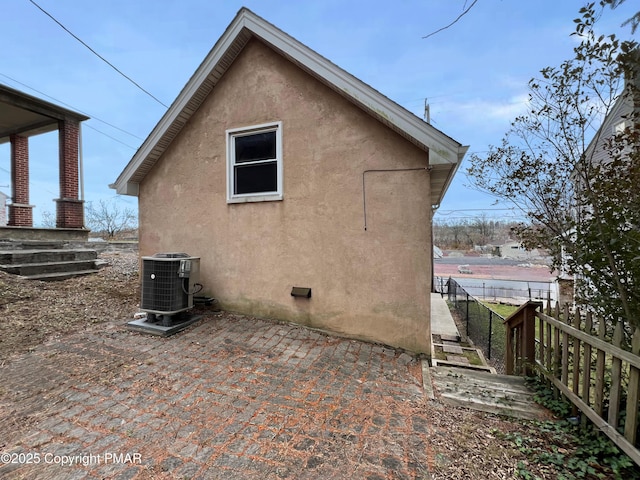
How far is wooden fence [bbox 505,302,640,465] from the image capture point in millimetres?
2164

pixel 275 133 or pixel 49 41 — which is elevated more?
pixel 49 41

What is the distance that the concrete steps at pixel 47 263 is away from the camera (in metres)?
6.91

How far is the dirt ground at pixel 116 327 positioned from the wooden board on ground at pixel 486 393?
0.59 feet

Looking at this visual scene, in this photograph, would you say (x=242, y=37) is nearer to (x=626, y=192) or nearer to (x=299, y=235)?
(x=299, y=235)

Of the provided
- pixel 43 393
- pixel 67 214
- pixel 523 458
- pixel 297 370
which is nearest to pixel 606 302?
pixel 523 458

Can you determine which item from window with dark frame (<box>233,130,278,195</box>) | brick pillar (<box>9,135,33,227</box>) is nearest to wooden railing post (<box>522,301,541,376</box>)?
window with dark frame (<box>233,130,278,195</box>)

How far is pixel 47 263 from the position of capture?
7.49 meters

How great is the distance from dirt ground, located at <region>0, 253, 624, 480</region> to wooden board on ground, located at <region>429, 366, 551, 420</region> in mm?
179

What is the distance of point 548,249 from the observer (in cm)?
353

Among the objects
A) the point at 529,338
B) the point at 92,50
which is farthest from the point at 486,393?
the point at 92,50

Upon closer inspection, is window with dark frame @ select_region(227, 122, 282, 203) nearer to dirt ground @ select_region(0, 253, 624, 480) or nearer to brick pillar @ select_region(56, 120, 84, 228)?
dirt ground @ select_region(0, 253, 624, 480)

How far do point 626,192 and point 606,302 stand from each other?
38.4 inches

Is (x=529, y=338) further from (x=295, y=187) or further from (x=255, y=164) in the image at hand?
(x=255, y=164)

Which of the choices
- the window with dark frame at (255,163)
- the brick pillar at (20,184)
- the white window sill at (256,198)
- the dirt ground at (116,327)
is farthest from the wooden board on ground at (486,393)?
the brick pillar at (20,184)
